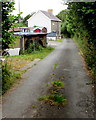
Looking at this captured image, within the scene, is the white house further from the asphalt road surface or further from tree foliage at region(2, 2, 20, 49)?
tree foliage at region(2, 2, 20, 49)

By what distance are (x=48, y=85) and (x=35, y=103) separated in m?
1.93

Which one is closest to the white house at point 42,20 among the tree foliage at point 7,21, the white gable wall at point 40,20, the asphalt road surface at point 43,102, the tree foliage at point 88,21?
the white gable wall at point 40,20

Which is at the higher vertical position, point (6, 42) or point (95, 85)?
point (6, 42)

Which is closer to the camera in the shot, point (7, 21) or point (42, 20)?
point (7, 21)

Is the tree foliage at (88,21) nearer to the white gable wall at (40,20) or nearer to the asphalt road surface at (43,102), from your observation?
the asphalt road surface at (43,102)

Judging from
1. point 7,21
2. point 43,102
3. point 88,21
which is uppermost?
point 88,21

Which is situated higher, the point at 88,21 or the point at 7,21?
Result: the point at 88,21

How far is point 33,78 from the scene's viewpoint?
867 cm

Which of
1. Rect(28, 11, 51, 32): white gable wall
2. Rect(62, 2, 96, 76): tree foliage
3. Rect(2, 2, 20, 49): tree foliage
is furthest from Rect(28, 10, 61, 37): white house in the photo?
Rect(2, 2, 20, 49): tree foliage

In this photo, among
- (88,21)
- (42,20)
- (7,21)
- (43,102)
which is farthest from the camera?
(42,20)

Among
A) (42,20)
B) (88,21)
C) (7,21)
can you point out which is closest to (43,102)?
(7,21)

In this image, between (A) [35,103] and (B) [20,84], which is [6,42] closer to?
(B) [20,84]

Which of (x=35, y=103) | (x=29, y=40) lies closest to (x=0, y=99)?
(x=35, y=103)

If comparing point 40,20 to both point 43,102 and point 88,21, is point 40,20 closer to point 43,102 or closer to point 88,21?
point 88,21
